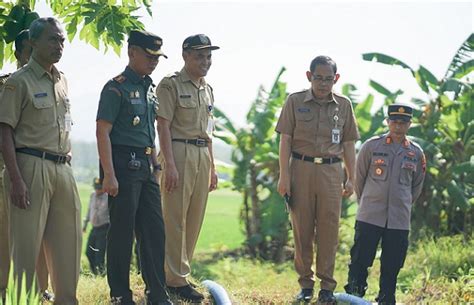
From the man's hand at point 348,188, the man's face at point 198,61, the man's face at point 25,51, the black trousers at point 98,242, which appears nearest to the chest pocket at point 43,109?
the man's face at point 25,51

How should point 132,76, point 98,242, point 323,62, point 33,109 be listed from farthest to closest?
point 98,242 < point 323,62 < point 132,76 < point 33,109

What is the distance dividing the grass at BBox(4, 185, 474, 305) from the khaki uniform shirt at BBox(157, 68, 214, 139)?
1310 millimetres

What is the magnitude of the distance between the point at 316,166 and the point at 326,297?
1.03 m

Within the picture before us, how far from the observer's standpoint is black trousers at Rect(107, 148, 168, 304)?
5.25 meters

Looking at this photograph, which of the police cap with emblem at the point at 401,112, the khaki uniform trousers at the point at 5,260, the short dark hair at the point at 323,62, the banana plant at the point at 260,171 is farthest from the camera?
the banana plant at the point at 260,171

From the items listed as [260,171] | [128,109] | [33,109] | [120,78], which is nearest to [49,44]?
[33,109]

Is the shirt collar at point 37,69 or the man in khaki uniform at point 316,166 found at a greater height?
the shirt collar at point 37,69

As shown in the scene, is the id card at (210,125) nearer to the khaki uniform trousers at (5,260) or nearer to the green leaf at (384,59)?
the khaki uniform trousers at (5,260)

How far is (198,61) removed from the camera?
586 centimetres

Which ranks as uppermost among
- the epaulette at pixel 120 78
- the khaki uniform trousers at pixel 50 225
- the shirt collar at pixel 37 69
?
the shirt collar at pixel 37 69

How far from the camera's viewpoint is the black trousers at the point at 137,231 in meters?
5.25

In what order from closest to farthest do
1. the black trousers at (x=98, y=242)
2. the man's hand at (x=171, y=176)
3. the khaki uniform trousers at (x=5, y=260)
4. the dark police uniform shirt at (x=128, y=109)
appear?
the dark police uniform shirt at (x=128, y=109) → the khaki uniform trousers at (x=5, y=260) → the man's hand at (x=171, y=176) → the black trousers at (x=98, y=242)

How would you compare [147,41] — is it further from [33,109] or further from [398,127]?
[398,127]

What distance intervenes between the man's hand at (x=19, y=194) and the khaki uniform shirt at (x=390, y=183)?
2901 mm
